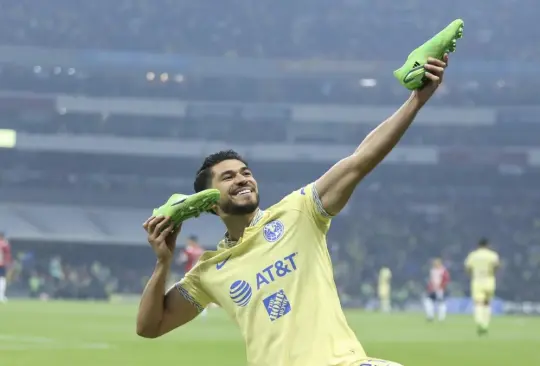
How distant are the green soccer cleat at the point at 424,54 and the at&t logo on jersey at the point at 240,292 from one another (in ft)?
3.88

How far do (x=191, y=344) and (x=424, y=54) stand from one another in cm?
1493

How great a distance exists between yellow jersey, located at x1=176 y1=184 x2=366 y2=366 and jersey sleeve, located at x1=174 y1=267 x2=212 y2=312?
0.17 meters

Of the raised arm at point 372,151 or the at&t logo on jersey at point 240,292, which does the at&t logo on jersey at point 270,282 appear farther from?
the raised arm at point 372,151

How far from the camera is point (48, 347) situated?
17547 mm

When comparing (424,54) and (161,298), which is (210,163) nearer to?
(161,298)

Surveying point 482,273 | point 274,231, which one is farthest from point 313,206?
point 482,273

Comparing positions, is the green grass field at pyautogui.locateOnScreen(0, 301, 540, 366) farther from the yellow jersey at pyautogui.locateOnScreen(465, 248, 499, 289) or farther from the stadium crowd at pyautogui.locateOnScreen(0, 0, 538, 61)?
the stadium crowd at pyautogui.locateOnScreen(0, 0, 538, 61)

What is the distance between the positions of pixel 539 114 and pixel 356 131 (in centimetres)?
996

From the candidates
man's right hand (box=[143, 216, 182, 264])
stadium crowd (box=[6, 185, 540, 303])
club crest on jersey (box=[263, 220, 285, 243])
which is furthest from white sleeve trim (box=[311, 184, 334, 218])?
stadium crowd (box=[6, 185, 540, 303])

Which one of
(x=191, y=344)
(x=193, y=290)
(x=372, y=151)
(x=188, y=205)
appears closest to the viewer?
(x=372, y=151)

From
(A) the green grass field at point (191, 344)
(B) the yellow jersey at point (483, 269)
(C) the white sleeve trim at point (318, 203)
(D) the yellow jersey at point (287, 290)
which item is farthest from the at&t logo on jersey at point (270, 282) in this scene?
(B) the yellow jersey at point (483, 269)

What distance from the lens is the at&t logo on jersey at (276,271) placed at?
200 inches

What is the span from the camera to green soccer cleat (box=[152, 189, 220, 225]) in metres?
4.93

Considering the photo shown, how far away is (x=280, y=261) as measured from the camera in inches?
201
